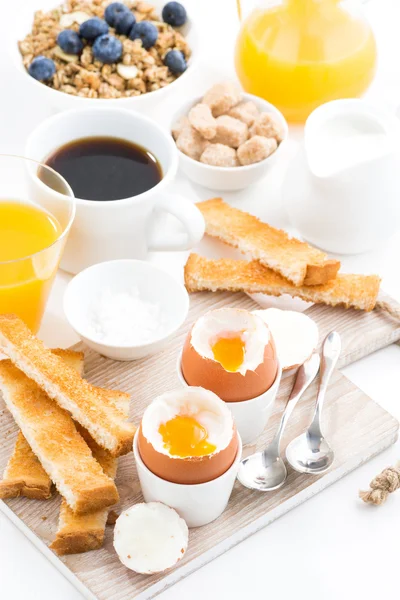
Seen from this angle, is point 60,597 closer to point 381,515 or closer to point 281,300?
point 381,515

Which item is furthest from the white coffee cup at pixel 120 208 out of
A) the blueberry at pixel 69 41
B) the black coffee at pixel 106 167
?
the blueberry at pixel 69 41

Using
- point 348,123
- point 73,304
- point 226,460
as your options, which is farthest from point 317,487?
point 348,123

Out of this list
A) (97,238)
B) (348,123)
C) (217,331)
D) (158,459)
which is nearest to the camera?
(158,459)

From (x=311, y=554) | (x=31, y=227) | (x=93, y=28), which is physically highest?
(x=93, y=28)

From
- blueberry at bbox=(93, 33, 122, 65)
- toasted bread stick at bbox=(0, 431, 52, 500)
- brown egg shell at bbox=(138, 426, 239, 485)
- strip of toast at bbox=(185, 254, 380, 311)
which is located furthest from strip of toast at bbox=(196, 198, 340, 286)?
toasted bread stick at bbox=(0, 431, 52, 500)

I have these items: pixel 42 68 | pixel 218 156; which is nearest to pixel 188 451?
pixel 218 156

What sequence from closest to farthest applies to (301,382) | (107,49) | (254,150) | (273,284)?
(301,382) → (273,284) → (254,150) → (107,49)

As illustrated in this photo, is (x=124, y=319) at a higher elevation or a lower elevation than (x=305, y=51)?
lower

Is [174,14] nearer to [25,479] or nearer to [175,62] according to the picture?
[175,62]
